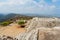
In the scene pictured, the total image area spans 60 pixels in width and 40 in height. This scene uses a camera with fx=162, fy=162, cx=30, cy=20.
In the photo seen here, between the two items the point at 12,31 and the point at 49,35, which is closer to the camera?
the point at 49,35

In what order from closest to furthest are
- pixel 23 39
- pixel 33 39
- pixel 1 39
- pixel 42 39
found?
pixel 42 39
pixel 33 39
pixel 23 39
pixel 1 39

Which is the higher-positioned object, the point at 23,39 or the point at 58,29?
the point at 58,29

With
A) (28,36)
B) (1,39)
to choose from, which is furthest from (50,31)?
(1,39)

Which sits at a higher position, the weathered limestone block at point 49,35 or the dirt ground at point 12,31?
the weathered limestone block at point 49,35

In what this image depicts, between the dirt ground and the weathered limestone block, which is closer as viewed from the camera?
the weathered limestone block

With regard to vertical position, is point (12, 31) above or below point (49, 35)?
below

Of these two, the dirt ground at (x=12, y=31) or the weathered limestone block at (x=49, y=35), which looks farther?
the dirt ground at (x=12, y=31)

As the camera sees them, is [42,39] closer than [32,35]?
Yes

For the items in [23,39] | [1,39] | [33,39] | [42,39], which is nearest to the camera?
[42,39]

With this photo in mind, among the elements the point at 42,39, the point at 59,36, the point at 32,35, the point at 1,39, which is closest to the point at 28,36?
the point at 32,35

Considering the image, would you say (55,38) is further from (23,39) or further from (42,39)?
(23,39)

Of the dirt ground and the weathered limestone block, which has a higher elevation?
the weathered limestone block
